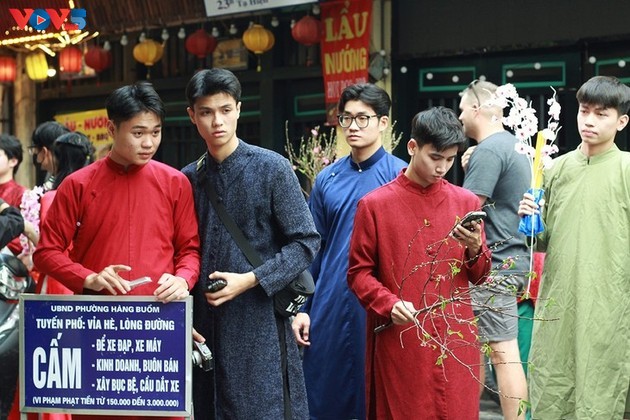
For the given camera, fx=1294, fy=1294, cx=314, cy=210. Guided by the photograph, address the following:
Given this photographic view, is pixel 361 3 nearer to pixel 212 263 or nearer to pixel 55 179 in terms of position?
pixel 55 179

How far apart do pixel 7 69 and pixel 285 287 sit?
12.6 m

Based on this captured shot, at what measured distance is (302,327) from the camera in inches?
252

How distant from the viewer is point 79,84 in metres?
16.9

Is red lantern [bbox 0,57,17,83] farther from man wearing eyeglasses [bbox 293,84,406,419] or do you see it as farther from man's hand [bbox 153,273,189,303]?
man's hand [bbox 153,273,189,303]

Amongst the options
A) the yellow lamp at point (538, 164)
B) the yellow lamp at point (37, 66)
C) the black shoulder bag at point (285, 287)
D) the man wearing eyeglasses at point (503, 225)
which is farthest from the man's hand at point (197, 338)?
the yellow lamp at point (37, 66)

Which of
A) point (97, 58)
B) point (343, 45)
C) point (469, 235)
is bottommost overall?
point (469, 235)

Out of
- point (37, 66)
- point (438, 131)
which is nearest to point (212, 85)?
point (438, 131)

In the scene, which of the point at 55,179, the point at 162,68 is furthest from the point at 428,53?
the point at 55,179

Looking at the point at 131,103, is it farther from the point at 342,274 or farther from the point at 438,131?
the point at 342,274

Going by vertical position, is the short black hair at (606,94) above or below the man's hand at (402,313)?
above

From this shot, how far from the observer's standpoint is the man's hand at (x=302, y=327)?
635 centimetres

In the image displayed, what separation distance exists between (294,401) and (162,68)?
1054 centimetres

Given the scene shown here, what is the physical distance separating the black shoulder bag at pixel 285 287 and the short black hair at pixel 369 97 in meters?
1.28

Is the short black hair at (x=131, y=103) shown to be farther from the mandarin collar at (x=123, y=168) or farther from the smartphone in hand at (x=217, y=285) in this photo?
the smartphone in hand at (x=217, y=285)
